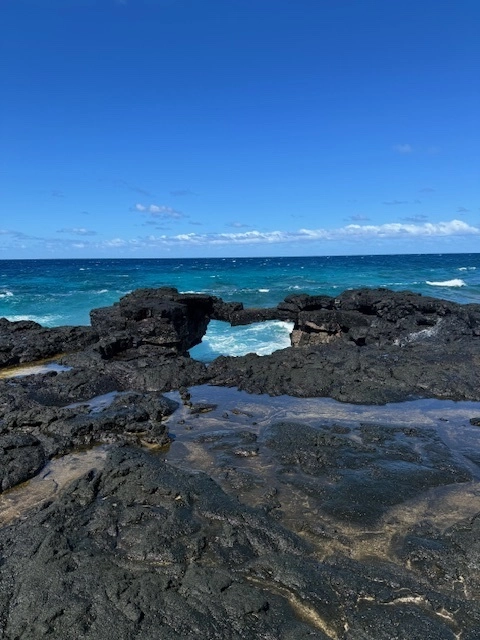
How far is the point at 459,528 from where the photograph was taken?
5.29m

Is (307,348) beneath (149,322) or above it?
beneath

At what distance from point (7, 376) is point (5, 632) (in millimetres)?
9825

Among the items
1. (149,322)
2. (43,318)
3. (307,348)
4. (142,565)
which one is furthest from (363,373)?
(43,318)

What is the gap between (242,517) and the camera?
541cm

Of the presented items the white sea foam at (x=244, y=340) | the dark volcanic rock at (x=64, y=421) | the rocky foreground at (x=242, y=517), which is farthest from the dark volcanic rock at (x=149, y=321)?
the rocky foreground at (x=242, y=517)

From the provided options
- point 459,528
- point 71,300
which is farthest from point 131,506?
point 71,300

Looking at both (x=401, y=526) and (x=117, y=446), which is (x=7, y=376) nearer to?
(x=117, y=446)

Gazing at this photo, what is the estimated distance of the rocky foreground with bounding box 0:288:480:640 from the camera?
3.95 metres

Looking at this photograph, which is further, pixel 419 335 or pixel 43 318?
pixel 43 318

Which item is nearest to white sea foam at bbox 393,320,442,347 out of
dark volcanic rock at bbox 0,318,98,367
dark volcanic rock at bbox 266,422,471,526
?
dark volcanic rock at bbox 266,422,471,526

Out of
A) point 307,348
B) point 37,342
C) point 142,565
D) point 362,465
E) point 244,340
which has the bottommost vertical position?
point 244,340

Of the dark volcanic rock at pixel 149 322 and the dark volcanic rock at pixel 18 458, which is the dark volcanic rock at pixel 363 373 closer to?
the dark volcanic rock at pixel 149 322

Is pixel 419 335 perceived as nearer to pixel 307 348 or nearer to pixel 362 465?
pixel 307 348

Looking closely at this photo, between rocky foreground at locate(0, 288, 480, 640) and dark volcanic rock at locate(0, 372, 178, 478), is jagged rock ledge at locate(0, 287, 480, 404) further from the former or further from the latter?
dark volcanic rock at locate(0, 372, 178, 478)
